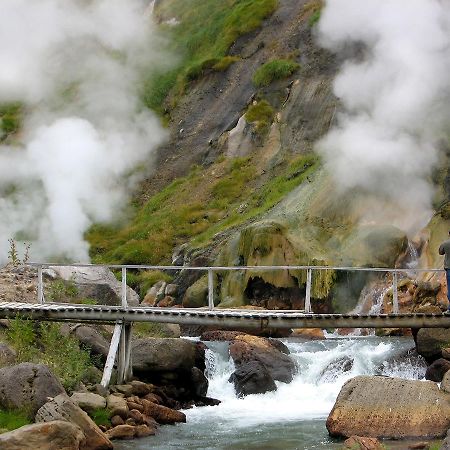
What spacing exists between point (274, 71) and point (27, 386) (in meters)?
31.3

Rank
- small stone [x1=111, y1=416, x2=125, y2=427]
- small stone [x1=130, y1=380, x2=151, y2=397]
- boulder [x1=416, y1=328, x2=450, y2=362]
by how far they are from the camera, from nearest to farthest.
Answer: small stone [x1=111, y1=416, x2=125, y2=427] < small stone [x1=130, y1=380, x2=151, y2=397] < boulder [x1=416, y1=328, x2=450, y2=362]

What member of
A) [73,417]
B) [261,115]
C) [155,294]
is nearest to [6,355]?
[73,417]

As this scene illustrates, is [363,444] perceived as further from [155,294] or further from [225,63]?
[225,63]

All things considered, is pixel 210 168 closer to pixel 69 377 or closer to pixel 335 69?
pixel 335 69

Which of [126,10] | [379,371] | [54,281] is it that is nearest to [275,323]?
[379,371]

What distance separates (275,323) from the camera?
1689 centimetres

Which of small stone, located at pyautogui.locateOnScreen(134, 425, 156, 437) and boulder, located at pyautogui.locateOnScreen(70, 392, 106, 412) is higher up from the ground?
boulder, located at pyautogui.locateOnScreen(70, 392, 106, 412)

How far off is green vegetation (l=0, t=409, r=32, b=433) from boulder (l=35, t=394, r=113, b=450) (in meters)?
0.27

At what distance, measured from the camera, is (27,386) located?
554 inches

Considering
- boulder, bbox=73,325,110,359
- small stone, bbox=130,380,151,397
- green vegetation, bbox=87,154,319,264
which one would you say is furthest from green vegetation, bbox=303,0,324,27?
small stone, bbox=130,380,151,397

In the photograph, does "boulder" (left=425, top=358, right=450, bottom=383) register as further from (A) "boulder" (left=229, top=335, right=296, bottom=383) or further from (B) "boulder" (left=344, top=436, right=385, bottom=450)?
(B) "boulder" (left=344, top=436, right=385, bottom=450)

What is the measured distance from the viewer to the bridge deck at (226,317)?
55.2ft

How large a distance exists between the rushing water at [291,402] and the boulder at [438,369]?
946mm

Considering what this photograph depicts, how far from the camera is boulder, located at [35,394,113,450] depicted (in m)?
13.3
